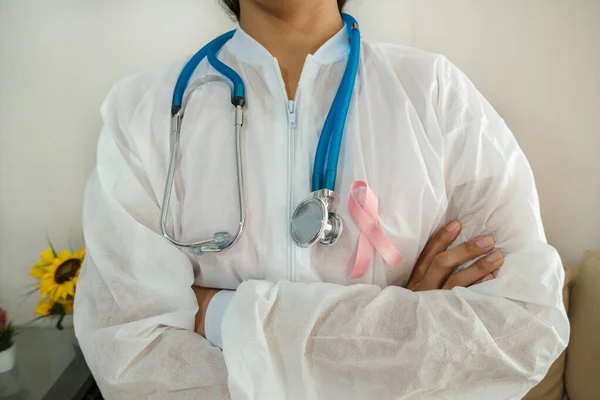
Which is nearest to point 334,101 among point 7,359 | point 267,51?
point 267,51

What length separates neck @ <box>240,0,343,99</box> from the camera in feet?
3.14

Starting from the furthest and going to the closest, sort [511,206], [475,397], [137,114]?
[137,114] < [511,206] < [475,397]

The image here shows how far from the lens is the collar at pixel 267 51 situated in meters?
0.95

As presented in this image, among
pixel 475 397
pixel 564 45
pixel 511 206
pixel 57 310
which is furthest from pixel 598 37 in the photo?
pixel 57 310

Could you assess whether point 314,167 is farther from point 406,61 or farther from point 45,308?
point 45,308

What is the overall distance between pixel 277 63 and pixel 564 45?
91cm

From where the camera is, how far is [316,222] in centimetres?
79

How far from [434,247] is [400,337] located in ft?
0.69

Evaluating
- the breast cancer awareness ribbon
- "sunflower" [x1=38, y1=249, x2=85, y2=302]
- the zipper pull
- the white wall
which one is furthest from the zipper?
"sunflower" [x1=38, y1=249, x2=85, y2=302]

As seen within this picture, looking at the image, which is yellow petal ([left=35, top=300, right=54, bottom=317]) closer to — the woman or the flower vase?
the flower vase

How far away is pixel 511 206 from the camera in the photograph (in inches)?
32.4

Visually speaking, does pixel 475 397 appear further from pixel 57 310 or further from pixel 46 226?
pixel 46 226

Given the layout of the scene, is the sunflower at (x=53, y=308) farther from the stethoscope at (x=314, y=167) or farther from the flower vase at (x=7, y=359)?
the stethoscope at (x=314, y=167)

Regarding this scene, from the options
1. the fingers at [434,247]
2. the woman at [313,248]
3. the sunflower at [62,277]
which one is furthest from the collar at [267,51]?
the sunflower at [62,277]
